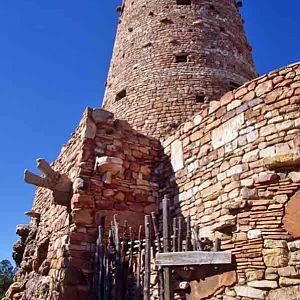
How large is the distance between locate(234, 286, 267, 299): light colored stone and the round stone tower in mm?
4819

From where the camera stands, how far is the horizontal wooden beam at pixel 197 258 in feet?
14.4

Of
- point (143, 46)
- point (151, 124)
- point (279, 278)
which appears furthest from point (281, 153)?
point (143, 46)

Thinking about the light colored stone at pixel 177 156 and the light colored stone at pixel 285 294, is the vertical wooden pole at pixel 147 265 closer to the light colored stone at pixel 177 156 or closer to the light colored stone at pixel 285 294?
the light colored stone at pixel 285 294

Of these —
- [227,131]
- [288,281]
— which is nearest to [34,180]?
[227,131]

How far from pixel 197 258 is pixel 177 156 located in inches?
104

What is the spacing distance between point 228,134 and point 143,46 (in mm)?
5639

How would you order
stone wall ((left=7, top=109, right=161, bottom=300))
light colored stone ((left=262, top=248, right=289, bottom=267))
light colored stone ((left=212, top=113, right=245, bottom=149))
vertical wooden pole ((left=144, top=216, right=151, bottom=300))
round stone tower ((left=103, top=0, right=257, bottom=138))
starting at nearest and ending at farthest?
light colored stone ((left=262, top=248, right=289, bottom=267))
vertical wooden pole ((left=144, top=216, right=151, bottom=300))
light colored stone ((left=212, top=113, right=245, bottom=149))
stone wall ((left=7, top=109, right=161, bottom=300))
round stone tower ((left=103, top=0, right=257, bottom=138))

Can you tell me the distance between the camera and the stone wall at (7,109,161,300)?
5.84 meters

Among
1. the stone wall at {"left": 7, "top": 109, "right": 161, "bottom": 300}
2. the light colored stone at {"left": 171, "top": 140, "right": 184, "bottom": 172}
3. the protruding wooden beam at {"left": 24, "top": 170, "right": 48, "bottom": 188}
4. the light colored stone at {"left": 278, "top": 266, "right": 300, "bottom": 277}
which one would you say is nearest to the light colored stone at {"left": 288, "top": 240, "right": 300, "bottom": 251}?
the light colored stone at {"left": 278, "top": 266, "right": 300, "bottom": 277}

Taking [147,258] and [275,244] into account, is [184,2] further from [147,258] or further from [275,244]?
[275,244]

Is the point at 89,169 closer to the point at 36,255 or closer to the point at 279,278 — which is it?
the point at 36,255

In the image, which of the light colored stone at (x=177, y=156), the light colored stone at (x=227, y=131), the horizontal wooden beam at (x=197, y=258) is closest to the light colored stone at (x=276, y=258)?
the horizontal wooden beam at (x=197, y=258)

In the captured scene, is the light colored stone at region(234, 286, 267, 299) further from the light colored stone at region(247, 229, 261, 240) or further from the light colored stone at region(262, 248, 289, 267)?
the light colored stone at region(247, 229, 261, 240)

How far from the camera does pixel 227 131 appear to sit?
5.66 meters
